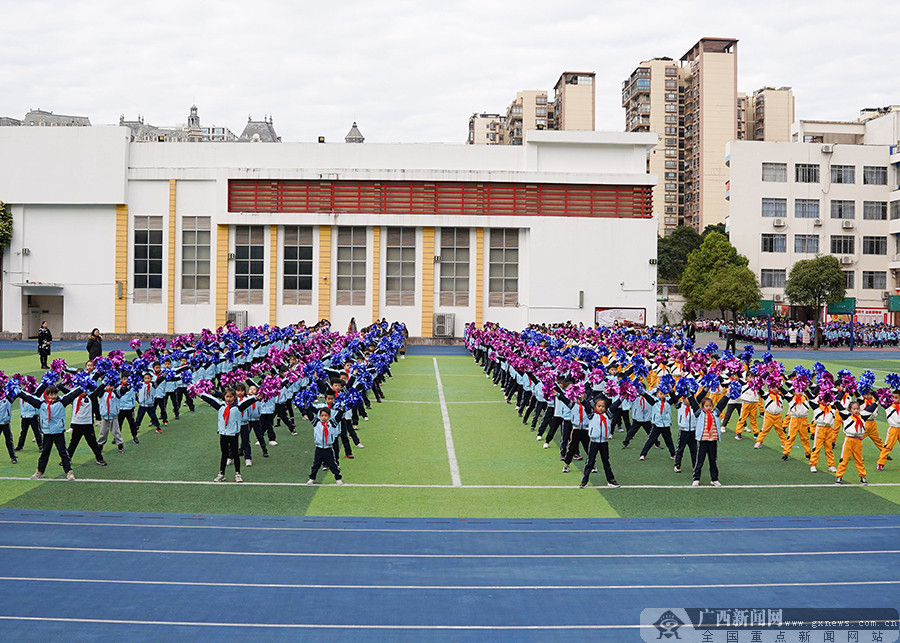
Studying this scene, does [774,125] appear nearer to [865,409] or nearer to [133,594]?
[865,409]

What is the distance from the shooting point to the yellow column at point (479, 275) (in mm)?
44938

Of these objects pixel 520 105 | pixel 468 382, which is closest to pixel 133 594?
pixel 468 382

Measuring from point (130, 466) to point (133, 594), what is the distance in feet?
21.2

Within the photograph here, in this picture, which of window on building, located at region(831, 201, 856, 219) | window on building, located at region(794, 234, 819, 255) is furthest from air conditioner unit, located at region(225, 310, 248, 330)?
window on building, located at region(831, 201, 856, 219)

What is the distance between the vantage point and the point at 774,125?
97.4 m

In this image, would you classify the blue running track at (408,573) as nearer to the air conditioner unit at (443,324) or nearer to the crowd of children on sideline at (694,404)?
Result: the crowd of children on sideline at (694,404)

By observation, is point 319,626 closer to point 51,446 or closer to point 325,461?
A: point 325,461

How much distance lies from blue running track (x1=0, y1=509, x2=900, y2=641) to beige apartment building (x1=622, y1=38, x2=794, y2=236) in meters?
85.4

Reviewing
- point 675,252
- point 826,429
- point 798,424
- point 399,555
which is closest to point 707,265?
point 675,252

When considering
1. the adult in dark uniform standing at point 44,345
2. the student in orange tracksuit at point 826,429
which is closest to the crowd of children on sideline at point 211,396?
the adult in dark uniform standing at point 44,345

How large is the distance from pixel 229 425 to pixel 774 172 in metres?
54.8

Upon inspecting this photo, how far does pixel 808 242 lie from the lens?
5941 centimetres

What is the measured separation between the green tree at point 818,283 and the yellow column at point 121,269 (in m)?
39.4

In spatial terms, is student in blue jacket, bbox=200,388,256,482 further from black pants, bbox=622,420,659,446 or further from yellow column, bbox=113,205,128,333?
yellow column, bbox=113,205,128,333
